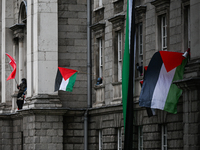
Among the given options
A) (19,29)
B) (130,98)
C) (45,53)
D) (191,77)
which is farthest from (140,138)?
(19,29)

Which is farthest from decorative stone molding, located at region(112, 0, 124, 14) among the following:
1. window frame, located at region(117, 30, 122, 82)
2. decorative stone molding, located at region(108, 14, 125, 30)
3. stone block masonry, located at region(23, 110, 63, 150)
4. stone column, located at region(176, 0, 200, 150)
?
stone column, located at region(176, 0, 200, 150)

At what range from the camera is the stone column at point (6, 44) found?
52.2 meters

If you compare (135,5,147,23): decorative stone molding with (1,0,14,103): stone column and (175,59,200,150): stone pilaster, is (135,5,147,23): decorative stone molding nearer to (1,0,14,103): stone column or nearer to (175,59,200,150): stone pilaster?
(175,59,200,150): stone pilaster

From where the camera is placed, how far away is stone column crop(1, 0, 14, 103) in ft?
171

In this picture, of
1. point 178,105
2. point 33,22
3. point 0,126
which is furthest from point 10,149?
point 178,105

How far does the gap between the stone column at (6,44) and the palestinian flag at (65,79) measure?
463 inches

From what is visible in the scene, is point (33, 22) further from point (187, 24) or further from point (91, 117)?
point (187, 24)

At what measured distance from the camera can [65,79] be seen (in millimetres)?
41125

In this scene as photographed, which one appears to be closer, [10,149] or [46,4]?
[46,4]

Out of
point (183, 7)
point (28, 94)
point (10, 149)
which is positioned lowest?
point (10, 149)

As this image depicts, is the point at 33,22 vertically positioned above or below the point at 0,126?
above

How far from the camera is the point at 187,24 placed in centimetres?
3191

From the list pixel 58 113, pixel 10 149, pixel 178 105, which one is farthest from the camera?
pixel 10 149

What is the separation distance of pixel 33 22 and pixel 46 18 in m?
1.01
